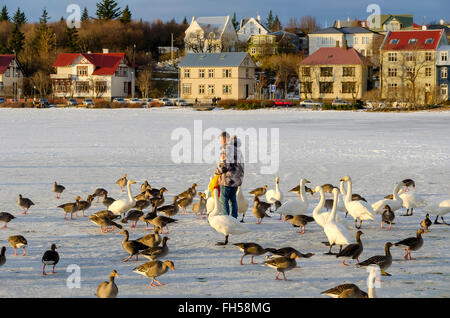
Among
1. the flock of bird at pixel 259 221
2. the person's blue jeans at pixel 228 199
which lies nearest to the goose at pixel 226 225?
the flock of bird at pixel 259 221

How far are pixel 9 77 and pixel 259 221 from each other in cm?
8910

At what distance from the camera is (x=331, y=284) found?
25.4 feet

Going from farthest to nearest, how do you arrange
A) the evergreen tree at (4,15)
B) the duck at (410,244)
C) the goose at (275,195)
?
the evergreen tree at (4,15), the goose at (275,195), the duck at (410,244)

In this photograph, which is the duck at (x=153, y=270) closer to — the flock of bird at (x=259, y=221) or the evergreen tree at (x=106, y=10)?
the flock of bird at (x=259, y=221)

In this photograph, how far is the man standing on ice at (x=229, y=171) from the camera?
10699 millimetres

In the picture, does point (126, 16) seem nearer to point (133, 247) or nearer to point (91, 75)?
point (91, 75)

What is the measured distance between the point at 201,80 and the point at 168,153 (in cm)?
6415

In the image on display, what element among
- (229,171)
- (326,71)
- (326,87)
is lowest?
(229,171)

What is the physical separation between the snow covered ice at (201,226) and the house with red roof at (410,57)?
50345mm

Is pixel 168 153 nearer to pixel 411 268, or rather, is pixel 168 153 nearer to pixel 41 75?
pixel 411 268

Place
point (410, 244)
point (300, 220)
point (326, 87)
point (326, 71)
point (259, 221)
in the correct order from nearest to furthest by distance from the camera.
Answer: point (410, 244) < point (300, 220) < point (259, 221) < point (326, 71) < point (326, 87)

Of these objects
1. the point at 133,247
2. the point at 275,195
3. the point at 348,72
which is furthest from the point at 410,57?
the point at 133,247

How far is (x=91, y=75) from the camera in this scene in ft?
293

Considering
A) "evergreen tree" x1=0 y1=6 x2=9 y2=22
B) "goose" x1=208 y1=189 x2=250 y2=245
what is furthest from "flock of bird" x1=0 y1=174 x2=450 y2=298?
"evergreen tree" x1=0 y1=6 x2=9 y2=22
